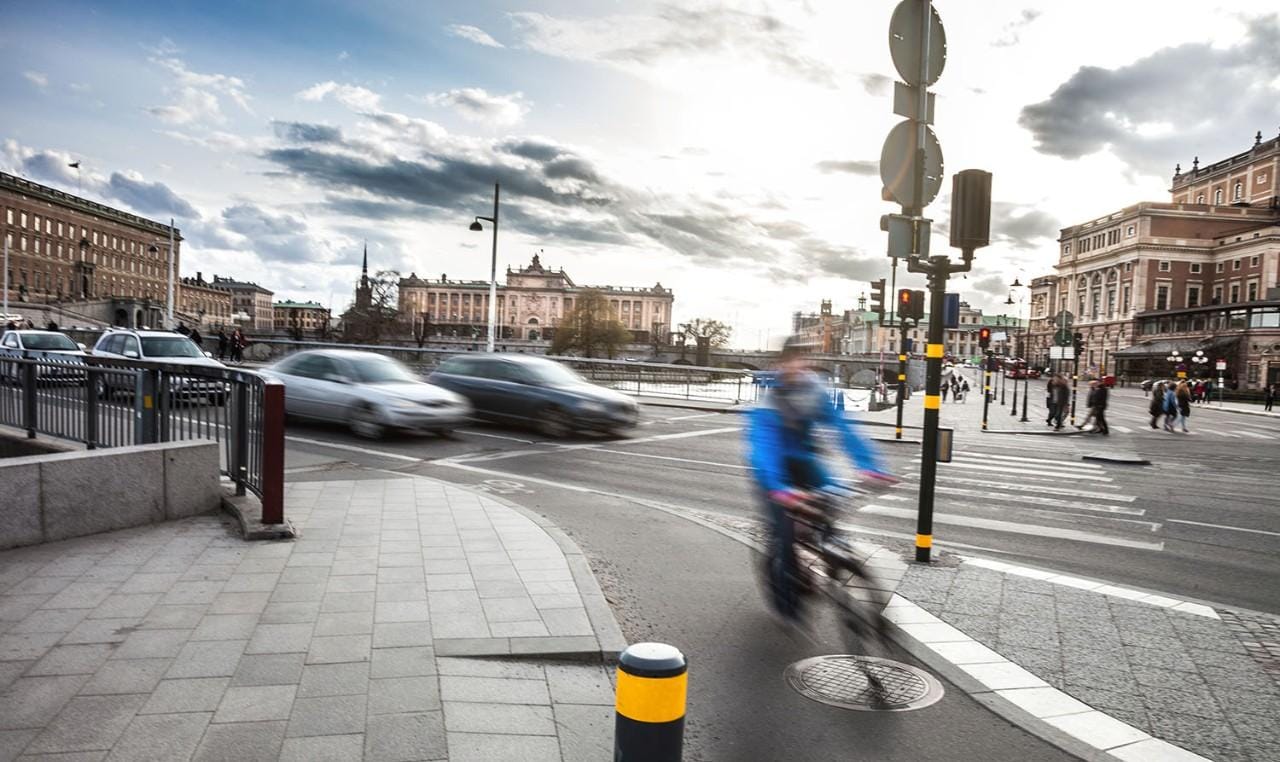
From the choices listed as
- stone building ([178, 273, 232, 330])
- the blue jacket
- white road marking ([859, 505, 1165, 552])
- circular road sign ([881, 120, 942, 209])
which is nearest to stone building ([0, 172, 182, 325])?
stone building ([178, 273, 232, 330])

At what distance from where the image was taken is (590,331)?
111 metres

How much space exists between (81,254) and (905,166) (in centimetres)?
12629

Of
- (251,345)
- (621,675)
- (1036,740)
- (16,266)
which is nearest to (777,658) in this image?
(1036,740)

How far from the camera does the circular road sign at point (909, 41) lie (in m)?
6.65

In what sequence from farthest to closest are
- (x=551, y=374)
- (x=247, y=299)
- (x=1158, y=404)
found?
(x=247, y=299)
(x=1158, y=404)
(x=551, y=374)

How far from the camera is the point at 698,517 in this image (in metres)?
8.91

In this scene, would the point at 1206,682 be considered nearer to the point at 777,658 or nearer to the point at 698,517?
the point at 777,658

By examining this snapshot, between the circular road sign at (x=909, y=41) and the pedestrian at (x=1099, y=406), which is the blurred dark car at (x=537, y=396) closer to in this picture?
the circular road sign at (x=909, y=41)

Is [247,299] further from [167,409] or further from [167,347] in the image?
[167,409]

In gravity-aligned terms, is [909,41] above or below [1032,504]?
above

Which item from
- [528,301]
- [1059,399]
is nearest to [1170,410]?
[1059,399]

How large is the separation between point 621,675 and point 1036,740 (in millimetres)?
2430

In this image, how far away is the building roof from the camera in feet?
310

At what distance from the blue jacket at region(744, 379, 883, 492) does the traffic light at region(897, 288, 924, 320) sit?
1243cm
